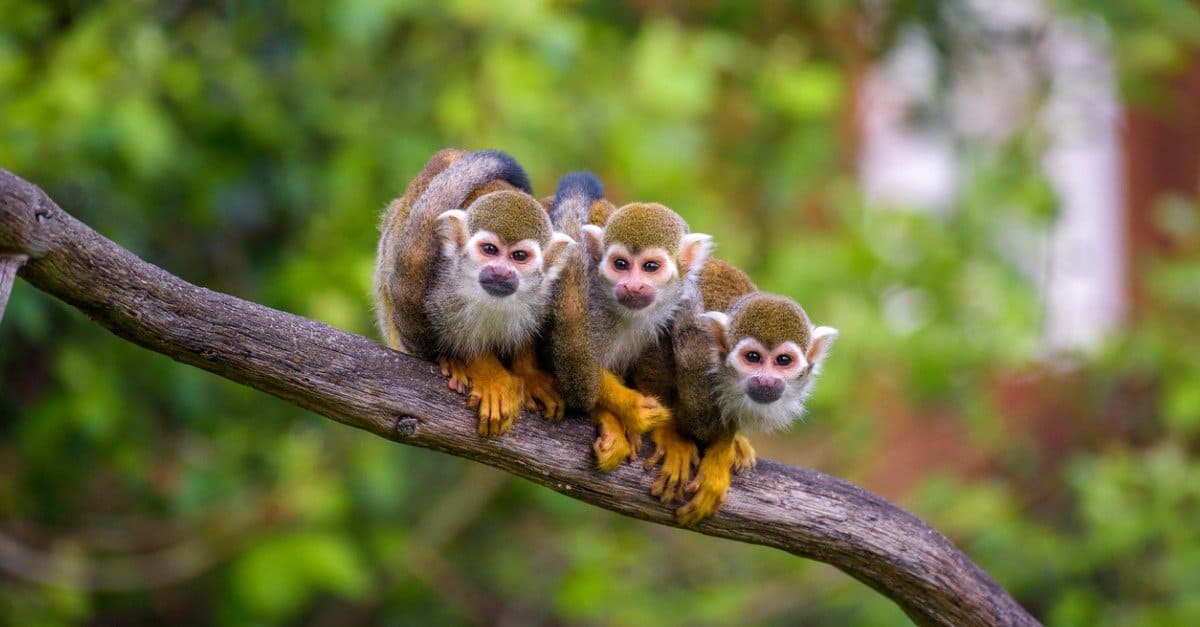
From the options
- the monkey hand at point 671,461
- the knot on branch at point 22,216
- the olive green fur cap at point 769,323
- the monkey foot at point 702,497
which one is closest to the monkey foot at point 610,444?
the monkey hand at point 671,461

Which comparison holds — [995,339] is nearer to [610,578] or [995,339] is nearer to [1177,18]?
[1177,18]

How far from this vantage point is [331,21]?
5.40 m

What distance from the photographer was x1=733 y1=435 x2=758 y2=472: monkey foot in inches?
144

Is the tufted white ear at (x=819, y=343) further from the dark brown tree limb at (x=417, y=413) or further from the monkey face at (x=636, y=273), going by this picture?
the monkey face at (x=636, y=273)

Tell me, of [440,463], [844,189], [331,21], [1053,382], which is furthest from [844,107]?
[331,21]

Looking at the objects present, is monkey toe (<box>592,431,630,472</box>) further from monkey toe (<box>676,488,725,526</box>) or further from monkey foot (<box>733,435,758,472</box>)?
monkey foot (<box>733,435,758,472</box>)

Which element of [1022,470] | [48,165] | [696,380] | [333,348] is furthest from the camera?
[1022,470]

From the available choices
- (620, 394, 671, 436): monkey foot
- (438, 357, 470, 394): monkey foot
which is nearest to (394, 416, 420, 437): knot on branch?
(438, 357, 470, 394): monkey foot

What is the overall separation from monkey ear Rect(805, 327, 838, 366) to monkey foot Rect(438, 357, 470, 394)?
1.05 metres

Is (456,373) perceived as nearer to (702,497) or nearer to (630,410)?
(630,410)

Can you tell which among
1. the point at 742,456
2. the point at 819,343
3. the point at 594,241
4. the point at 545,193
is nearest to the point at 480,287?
the point at 594,241

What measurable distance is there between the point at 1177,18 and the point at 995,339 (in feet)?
6.27

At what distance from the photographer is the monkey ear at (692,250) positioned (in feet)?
12.3

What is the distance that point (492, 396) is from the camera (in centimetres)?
337
